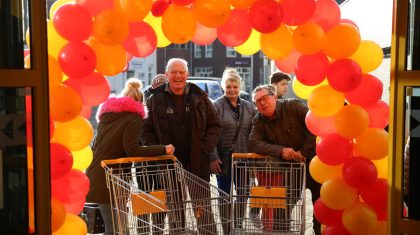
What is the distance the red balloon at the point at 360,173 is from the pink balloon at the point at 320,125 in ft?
1.17

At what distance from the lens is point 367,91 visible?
4.98m

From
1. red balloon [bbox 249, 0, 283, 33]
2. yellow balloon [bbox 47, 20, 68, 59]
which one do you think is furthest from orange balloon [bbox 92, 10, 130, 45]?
red balloon [bbox 249, 0, 283, 33]

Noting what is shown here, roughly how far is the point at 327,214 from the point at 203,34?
1.93 metres

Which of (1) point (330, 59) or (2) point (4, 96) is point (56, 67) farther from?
(1) point (330, 59)

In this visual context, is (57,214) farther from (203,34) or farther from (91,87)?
(203,34)

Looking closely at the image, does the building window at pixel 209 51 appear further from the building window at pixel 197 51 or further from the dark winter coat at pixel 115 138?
the dark winter coat at pixel 115 138

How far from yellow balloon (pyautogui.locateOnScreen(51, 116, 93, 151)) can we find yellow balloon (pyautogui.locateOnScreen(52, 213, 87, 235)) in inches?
21.4

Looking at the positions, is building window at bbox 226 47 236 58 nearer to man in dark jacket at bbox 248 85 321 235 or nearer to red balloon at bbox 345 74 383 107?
man in dark jacket at bbox 248 85 321 235

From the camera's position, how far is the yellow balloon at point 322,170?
5141 mm

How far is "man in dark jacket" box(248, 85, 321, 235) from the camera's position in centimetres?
554

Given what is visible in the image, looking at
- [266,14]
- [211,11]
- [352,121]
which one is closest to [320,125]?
[352,121]

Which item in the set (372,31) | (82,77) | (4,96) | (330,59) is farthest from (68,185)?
(372,31)

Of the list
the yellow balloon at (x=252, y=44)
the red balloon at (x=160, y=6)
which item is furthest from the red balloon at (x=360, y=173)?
the red balloon at (x=160, y=6)

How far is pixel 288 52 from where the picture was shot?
5.24m
